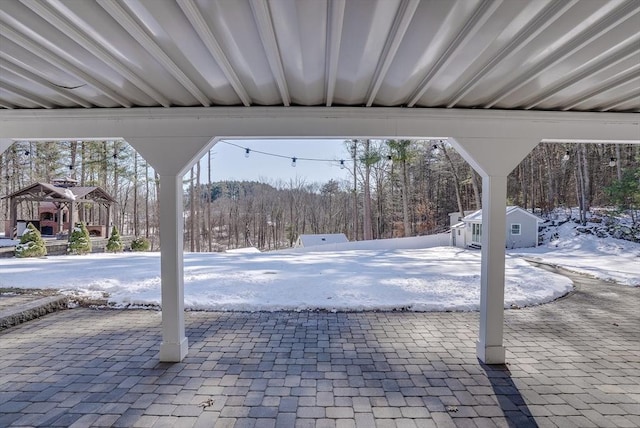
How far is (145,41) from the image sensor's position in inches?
71.6

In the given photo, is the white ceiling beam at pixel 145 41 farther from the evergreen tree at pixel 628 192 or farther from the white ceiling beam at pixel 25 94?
the evergreen tree at pixel 628 192

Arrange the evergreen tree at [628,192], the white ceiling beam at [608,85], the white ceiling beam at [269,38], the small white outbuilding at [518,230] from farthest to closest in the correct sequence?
the small white outbuilding at [518,230] < the evergreen tree at [628,192] < the white ceiling beam at [608,85] < the white ceiling beam at [269,38]

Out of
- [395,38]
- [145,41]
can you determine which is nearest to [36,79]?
[145,41]

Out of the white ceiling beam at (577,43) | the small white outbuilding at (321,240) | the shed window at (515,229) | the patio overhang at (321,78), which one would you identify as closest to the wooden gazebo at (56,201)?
the small white outbuilding at (321,240)

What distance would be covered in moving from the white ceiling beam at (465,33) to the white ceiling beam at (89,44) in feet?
7.22

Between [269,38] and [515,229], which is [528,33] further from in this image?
[515,229]

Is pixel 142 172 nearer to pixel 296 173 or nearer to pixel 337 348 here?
pixel 296 173

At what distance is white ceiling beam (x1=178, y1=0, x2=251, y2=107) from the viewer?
5.06 ft

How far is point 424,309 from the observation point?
16.0 feet

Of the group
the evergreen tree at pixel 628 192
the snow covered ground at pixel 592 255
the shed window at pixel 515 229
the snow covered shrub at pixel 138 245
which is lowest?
the snow covered ground at pixel 592 255

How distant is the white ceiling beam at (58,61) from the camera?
5.77 ft

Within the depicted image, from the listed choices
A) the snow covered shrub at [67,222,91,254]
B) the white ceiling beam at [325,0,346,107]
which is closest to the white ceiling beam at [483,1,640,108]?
the white ceiling beam at [325,0,346,107]

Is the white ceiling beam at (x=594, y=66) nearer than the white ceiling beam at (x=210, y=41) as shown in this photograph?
No

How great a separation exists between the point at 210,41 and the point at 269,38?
367 mm
